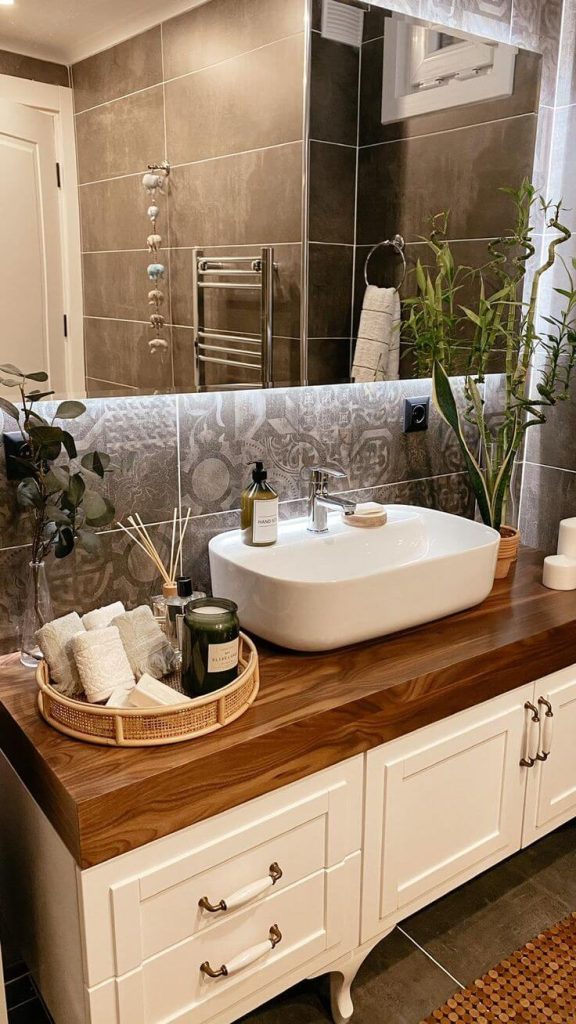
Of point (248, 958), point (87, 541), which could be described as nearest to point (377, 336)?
point (87, 541)

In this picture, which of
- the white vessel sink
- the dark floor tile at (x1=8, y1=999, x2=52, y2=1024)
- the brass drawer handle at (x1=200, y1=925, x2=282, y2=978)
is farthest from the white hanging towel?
the dark floor tile at (x1=8, y1=999, x2=52, y2=1024)

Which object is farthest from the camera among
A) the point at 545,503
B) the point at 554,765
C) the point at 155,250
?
the point at 545,503

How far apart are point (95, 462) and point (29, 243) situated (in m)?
0.40

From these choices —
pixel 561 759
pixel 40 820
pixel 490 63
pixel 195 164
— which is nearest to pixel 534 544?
pixel 561 759

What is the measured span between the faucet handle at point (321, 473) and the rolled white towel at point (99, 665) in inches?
26.7

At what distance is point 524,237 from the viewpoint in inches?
85.3

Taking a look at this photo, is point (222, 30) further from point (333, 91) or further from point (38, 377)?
point (38, 377)

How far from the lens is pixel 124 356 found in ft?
5.56

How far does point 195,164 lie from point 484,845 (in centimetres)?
155

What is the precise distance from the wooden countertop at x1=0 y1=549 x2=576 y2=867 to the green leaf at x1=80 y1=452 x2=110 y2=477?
0.41 metres

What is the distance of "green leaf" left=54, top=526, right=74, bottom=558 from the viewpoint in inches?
60.9

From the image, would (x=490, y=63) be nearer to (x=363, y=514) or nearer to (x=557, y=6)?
(x=557, y=6)

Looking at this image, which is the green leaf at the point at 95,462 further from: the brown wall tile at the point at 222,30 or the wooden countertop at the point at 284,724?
the brown wall tile at the point at 222,30

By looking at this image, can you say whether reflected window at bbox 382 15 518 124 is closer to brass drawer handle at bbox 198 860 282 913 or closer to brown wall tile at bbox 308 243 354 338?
brown wall tile at bbox 308 243 354 338
